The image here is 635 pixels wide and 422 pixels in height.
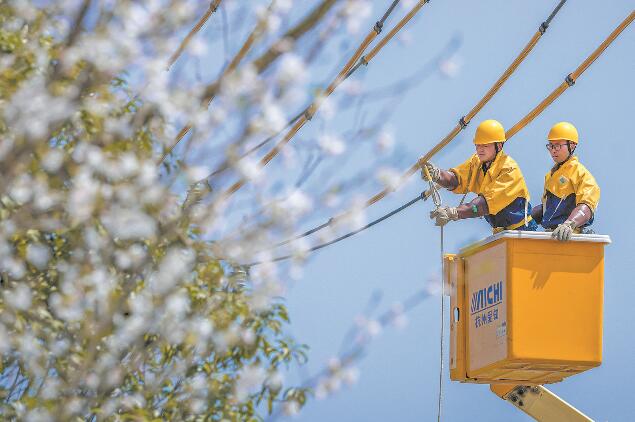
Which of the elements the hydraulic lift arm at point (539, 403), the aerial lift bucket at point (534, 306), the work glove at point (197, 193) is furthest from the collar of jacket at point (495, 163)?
the work glove at point (197, 193)

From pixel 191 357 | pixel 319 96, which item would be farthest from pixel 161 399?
pixel 319 96

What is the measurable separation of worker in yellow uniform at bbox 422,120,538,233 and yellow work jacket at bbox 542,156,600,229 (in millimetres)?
172

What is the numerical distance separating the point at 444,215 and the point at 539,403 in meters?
1.75

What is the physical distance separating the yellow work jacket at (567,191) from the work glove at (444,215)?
28.5 inches

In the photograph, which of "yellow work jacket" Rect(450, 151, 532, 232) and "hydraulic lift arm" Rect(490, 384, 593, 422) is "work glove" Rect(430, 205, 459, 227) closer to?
"yellow work jacket" Rect(450, 151, 532, 232)

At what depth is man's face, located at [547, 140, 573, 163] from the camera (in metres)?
9.06

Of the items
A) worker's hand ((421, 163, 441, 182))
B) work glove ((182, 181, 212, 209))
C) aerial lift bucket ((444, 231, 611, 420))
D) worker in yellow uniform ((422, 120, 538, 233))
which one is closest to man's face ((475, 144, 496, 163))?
worker in yellow uniform ((422, 120, 538, 233))

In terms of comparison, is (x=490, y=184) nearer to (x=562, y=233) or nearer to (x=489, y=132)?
(x=489, y=132)

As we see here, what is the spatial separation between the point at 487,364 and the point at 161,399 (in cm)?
375

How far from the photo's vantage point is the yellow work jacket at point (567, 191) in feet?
29.0

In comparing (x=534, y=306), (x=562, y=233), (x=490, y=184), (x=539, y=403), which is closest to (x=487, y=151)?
(x=490, y=184)

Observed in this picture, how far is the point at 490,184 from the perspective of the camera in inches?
361

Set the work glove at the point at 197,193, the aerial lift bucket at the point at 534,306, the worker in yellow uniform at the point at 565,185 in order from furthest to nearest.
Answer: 1. the worker in yellow uniform at the point at 565,185
2. the aerial lift bucket at the point at 534,306
3. the work glove at the point at 197,193

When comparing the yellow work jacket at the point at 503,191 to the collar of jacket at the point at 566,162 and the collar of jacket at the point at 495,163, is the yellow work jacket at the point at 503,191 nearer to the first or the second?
the collar of jacket at the point at 495,163
